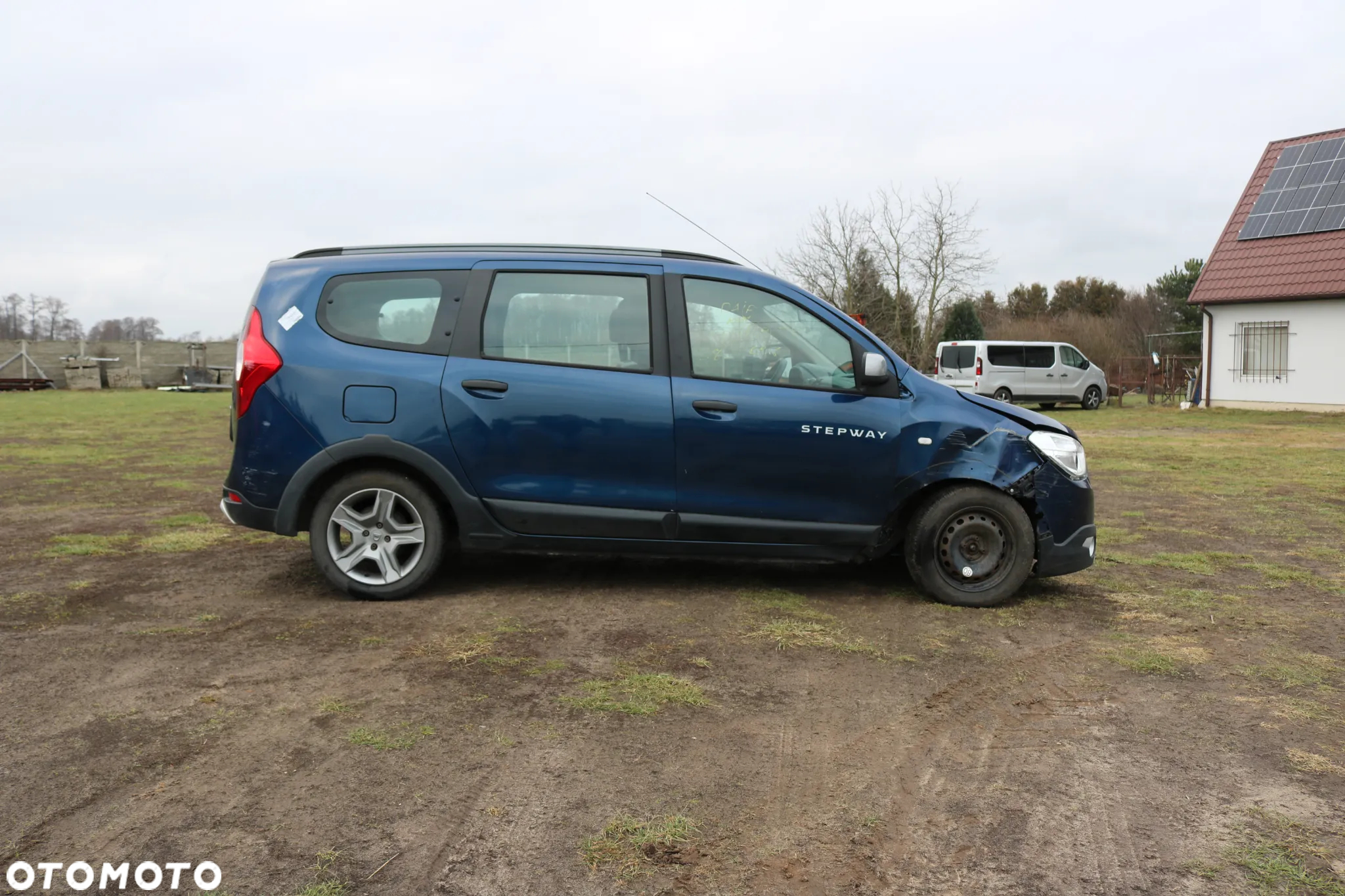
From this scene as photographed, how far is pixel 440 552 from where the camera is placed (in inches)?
227

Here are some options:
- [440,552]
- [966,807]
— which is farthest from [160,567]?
[966,807]

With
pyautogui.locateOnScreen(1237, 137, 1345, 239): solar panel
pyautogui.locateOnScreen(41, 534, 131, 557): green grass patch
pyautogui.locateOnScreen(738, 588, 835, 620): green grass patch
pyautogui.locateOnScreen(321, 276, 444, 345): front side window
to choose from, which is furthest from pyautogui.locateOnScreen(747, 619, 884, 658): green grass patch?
pyautogui.locateOnScreen(1237, 137, 1345, 239): solar panel

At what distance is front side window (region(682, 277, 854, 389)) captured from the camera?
226 inches

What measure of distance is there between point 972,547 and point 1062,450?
723mm

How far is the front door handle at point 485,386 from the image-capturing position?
5.67 m

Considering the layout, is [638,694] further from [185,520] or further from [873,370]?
[185,520]

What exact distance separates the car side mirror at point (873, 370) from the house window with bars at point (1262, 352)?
24.3 meters

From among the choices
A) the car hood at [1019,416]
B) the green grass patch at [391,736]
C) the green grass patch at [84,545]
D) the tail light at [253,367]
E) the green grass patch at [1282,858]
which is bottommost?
the green grass patch at [1282,858]

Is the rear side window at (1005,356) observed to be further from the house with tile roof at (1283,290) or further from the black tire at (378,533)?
the black tire at (378,533)

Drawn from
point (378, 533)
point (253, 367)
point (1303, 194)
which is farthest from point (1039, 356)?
point (253, 367)

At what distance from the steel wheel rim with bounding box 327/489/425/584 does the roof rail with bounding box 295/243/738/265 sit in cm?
138

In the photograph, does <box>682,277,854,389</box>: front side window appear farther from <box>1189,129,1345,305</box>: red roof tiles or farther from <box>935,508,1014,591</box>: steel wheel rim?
<box>1189,129,1345,305</box>: red roof tiles

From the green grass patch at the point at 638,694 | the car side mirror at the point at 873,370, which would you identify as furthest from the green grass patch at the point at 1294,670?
the green grass patch at the point at 638,694

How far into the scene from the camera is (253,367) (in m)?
5.66
